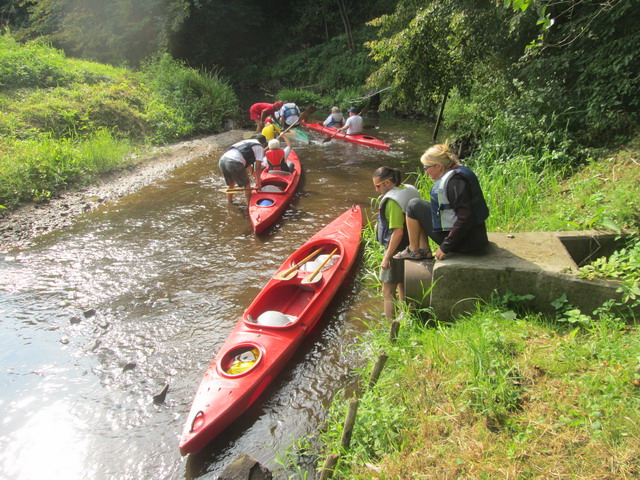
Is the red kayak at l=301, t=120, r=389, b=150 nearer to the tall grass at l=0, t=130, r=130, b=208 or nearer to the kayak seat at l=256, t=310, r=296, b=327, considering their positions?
the tall grass at l=0, t=130, r=130, b=208

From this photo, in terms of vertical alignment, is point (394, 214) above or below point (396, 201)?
below

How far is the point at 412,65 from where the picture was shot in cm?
792

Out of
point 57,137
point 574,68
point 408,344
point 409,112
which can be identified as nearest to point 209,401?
point 408,344

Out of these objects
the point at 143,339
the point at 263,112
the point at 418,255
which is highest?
the point at 263,112

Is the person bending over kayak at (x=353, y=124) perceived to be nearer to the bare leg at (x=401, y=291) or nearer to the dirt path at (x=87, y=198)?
the dirt path at (x=87, y=198)

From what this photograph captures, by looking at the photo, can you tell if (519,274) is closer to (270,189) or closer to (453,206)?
(453,206)

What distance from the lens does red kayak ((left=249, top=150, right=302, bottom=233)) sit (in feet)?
20.7

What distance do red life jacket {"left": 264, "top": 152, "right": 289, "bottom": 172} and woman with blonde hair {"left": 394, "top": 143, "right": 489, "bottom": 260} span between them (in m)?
4.60

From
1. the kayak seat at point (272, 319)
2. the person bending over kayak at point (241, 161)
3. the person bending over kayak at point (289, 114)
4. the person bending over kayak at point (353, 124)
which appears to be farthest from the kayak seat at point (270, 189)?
the person bending over kayak at point (289, 114)

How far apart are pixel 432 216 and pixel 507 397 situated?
1.56 m

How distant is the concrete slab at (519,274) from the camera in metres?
2.84

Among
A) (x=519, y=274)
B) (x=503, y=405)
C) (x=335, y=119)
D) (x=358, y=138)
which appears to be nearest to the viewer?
(x=503, y=405)

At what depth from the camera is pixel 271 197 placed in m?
6.81

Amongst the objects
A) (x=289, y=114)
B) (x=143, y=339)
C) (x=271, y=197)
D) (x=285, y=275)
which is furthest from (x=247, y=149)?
(x=289, y=114)
